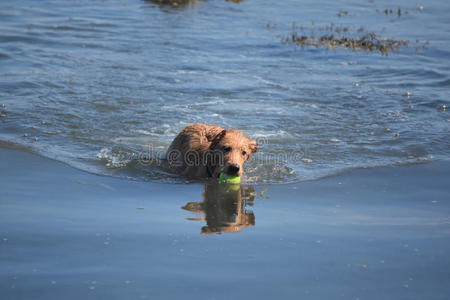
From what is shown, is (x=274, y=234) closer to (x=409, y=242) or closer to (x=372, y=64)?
(x=409, y=242)

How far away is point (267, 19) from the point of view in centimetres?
2202

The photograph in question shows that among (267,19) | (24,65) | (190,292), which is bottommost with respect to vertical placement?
(190,292)

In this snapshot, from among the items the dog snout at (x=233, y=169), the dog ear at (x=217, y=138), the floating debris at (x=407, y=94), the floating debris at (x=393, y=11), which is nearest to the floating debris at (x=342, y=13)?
the floating debris at (x=393, y=11)

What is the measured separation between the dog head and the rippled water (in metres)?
0.73

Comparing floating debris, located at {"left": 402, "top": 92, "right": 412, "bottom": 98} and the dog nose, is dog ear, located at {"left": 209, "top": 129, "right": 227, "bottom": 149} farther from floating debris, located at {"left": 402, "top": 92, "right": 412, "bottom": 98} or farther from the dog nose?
floating debris, located at {"left": 402, "top": 92, "right": 412, "bottom": 98}

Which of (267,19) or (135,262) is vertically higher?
(267,19)

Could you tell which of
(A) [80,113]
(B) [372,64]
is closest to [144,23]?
(B) [372,64]

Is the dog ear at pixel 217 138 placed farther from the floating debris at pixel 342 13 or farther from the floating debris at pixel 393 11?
the floating debris at pixel 393 11

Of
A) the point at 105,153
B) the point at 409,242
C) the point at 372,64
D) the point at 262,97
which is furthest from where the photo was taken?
the point at 372,64

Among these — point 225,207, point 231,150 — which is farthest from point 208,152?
point 225,207

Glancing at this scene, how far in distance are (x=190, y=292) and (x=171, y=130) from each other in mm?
6359

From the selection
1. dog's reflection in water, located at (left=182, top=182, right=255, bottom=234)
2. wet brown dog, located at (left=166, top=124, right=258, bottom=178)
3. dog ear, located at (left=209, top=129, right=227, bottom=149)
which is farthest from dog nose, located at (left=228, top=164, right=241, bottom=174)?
dog ear, located at (left=209, top=129, right=227, bottom=149)

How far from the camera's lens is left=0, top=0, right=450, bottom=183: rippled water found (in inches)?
378

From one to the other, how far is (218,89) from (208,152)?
16.6 ft
